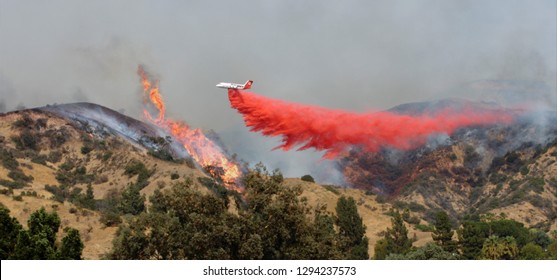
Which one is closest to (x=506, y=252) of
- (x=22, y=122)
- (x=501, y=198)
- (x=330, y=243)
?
(x=330, y=243)

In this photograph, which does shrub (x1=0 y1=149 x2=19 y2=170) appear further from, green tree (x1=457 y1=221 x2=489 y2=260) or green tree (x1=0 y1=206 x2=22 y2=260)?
green tree (x1=0 y1=206 x2=22 y2=260)

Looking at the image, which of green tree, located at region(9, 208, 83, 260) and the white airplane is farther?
the white airplane

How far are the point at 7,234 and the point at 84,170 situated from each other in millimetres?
111760

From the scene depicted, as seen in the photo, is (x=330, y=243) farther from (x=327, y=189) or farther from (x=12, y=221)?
(x=327, y=189)

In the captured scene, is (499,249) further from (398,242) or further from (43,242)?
(43,242)

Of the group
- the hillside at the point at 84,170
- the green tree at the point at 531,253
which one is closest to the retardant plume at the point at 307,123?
the hillside at the point at 84,170

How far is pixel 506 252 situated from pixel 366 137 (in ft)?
83.8

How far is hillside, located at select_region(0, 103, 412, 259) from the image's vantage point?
115 metres

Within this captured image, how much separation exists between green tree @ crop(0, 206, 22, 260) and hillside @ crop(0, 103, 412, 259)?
43.7 metres

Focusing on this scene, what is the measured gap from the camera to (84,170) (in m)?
164

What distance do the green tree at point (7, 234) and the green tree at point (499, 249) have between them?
66156mm

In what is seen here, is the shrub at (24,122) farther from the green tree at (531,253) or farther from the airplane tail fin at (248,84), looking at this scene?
the green tree at (531,253)

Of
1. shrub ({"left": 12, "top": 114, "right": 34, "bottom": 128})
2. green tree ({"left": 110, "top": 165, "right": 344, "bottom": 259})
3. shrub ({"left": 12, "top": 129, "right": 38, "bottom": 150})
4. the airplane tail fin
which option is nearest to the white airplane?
the airplane tail fin

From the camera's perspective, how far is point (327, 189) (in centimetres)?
17312
